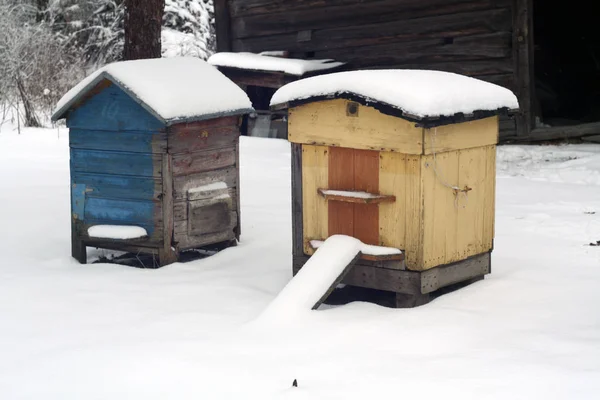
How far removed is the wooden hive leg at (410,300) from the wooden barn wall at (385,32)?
6.22m

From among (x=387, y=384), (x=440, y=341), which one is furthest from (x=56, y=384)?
(x=440, y=341)

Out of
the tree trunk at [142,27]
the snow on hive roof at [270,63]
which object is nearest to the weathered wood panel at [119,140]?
the tree trunk at [142,27]

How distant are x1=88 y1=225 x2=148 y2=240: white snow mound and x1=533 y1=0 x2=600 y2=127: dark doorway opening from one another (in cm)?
949

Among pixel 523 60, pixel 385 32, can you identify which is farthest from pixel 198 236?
pixel 385 32

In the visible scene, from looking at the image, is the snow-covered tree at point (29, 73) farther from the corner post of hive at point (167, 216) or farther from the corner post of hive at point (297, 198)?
the corner post of hive at point (297, 198)

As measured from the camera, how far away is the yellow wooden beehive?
5.49 metres

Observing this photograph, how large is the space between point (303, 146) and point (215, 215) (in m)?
1.33

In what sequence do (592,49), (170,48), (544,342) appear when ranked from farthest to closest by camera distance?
(170,48), (592,49), (544,342)

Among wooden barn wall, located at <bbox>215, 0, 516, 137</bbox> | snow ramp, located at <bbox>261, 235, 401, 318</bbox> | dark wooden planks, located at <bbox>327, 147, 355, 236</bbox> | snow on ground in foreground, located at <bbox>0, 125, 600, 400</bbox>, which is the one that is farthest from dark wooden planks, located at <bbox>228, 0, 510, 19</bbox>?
snow ramp, located at <bbox>261, 235, 401, 318</bbox>

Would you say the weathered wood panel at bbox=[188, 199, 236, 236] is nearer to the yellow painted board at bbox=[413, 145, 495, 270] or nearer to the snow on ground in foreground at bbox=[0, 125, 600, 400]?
the snow on ground in foreground at bbox=[0, 125, 600, 400]

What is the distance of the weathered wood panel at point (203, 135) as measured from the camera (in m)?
6.61

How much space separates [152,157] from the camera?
6605 mm

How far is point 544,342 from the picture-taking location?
16.1 ft

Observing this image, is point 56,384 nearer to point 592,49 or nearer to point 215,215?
point 215,215
